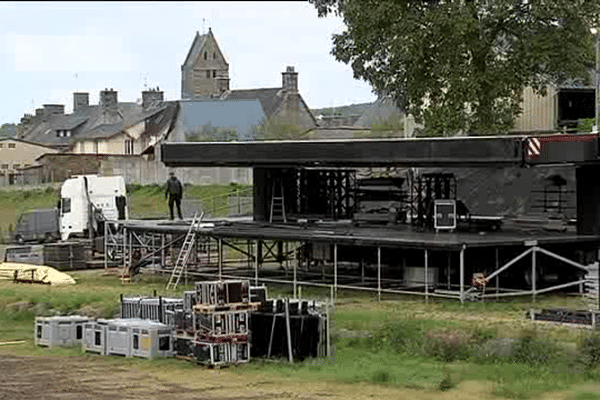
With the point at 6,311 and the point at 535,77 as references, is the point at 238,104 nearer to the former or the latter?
the point at 535,77

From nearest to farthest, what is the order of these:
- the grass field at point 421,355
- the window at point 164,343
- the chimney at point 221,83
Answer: the grass field at point 421,355
the window at point 164,343
the chimney at point 221,83

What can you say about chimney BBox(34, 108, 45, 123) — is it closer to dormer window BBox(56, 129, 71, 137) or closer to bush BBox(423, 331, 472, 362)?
dormer window BBox(56, 129, 71, 137)

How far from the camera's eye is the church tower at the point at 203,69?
484ft

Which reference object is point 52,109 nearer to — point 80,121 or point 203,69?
point 80,121

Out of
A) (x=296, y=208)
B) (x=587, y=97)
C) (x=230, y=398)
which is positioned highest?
(x=587, y=97)

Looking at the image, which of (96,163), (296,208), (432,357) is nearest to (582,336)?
(432,357)

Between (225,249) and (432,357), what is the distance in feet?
97.1

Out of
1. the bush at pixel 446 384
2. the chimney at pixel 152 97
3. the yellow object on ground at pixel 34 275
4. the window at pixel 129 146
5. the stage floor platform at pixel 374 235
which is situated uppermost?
the chimney at pixel 152 97

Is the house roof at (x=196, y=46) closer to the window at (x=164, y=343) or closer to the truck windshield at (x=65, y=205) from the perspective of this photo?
the truck windshield at (x=65, y=205)

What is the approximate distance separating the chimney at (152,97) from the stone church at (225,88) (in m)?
2.92

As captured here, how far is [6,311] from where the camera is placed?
128ft

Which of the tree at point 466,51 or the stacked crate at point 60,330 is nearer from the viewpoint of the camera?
the stacked crate at point 60,330

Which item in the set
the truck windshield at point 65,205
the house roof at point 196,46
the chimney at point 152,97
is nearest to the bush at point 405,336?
the truck windshield at point 65,205

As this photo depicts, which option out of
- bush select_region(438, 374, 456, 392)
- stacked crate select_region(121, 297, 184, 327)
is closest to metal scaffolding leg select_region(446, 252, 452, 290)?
stacked crate select_region(121, 297, 184, 327)
